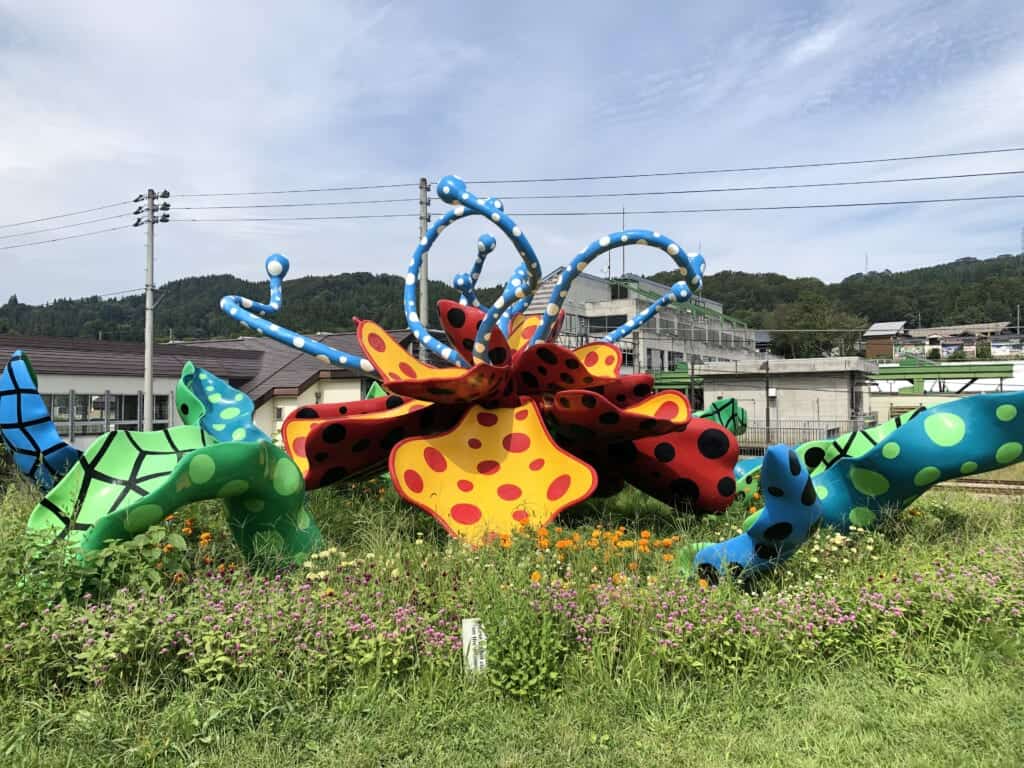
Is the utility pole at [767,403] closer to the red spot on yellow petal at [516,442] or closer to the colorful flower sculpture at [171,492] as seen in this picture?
the red spot on yellow petal at [516,442]

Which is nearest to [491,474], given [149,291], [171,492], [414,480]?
Result: [414,480]

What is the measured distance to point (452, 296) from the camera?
31297mm

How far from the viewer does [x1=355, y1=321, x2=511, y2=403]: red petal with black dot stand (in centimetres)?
572

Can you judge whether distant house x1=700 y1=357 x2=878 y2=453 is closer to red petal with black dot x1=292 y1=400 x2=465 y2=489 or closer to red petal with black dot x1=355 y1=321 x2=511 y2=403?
red petal with black dot x1=292 y1=400 x2=465 y2=489

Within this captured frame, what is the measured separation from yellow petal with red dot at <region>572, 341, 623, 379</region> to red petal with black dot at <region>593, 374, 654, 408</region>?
0.45m

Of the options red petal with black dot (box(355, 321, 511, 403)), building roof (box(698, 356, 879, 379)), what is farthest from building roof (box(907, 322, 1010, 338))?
red petal with black dot (box(355, 321, 511, 403))

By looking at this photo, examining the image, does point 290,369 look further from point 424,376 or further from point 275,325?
point 424,376

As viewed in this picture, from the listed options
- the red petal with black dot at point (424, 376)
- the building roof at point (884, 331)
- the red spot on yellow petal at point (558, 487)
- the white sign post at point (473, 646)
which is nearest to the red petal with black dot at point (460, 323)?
the red petal with black dot at point (424, 376)

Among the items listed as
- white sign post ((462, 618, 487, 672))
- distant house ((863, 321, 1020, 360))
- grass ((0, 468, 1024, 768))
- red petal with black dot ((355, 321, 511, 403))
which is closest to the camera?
grass ((0, 468, 1024, 768))

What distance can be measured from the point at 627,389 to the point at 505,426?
99 centimetres

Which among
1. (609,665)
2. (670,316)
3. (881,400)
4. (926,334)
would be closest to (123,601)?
(609,665)

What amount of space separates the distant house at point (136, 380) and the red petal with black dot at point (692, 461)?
52.4 feet

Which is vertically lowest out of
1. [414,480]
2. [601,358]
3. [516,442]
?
[414,480]

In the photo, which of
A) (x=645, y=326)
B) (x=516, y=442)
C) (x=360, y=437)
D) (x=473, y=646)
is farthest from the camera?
(x=645, y=326)
